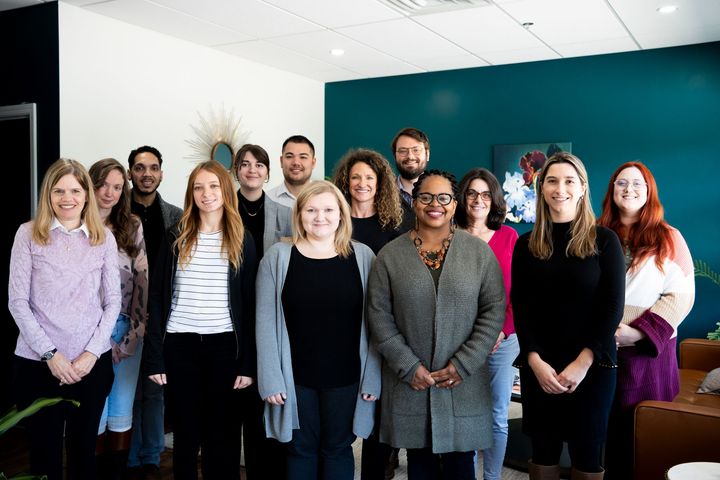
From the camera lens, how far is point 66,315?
2414 mm

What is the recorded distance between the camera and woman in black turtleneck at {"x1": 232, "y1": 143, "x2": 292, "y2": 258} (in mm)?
2859

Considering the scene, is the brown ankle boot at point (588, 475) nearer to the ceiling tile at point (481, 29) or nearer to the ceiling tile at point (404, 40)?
the ceiling tile at point (481, 29)

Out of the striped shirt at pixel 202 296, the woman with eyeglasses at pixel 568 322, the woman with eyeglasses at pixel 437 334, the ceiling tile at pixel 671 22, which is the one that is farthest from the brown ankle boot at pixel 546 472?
the ceiling tile at pixel 671 22

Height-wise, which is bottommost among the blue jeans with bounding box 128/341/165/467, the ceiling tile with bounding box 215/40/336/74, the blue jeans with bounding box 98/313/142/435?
the blue jeans with bounding box 128/341/165/467

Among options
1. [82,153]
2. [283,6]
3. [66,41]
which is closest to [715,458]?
[283,6]

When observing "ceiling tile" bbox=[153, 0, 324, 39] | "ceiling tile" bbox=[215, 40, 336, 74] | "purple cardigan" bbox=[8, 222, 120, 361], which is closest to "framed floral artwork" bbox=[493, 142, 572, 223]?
"ceiling tile" bbox=[215, 40, 336, 74]

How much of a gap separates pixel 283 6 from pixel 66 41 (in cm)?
134

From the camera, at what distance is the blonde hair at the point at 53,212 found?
95.5 inches

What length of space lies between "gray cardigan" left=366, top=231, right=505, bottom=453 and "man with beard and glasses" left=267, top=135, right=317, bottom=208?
1.10m

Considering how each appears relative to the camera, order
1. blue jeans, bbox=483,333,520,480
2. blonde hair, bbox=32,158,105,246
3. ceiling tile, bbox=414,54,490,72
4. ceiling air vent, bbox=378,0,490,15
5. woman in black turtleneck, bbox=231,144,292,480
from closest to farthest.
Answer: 1. blonde hair, bbox=32,158,105,246
2. woman in black turtleneck, bbox=231,144,292,480
3. blue jeans, bbox=483,333,520,480
4. ceiling air vent, bbox=378,0,490,15
5. ceiling tile, bbox=414,54,490,72

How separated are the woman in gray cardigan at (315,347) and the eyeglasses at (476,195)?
78cm

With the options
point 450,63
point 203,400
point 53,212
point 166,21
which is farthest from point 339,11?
point 203,400

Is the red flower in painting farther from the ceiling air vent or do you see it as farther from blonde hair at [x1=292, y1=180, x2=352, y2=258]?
blonde hair at [x1=292, y1=180, x2=352, y2=258]

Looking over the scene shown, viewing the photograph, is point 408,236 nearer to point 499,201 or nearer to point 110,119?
point 499,201
